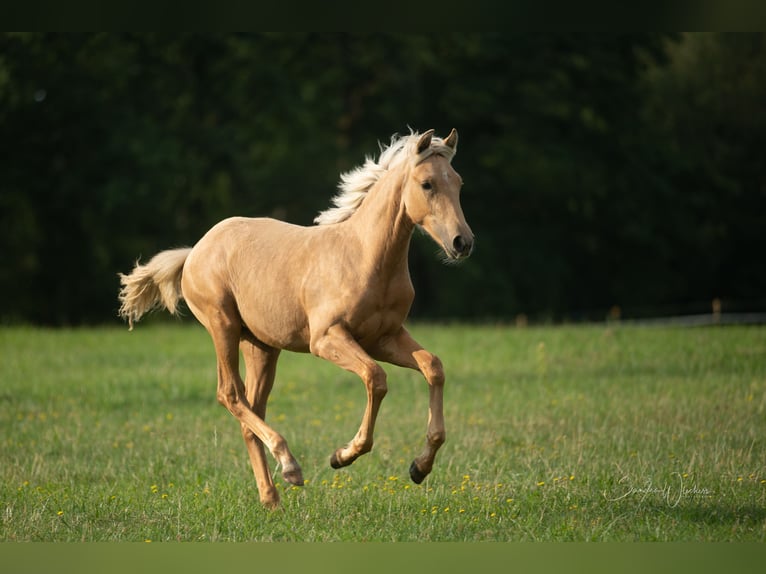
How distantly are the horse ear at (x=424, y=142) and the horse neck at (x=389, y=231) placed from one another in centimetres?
31

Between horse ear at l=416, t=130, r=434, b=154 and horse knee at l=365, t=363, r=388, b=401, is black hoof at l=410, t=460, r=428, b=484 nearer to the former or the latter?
horse knee at l=365, t=363, r=388, b=401

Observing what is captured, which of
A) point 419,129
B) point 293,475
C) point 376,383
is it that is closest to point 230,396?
point 293,475

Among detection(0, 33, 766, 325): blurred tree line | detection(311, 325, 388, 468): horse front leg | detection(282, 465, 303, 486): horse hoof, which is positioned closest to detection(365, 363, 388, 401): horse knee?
detection(311, 325, 388, 468): horse front leg

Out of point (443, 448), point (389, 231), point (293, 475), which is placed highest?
point (389, 231)

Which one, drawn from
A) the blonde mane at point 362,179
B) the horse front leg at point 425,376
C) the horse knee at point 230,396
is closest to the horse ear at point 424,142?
the blonde mane at point 362,179

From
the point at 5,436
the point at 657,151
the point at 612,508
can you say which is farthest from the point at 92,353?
the point at 657,151

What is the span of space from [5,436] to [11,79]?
21.4 metres

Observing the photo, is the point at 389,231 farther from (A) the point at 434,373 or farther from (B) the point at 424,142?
(A) the point at 434,373

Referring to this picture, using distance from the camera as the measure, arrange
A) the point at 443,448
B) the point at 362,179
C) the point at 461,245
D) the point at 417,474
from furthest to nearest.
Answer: the point at 443,448 < the point at 362,179 < the point at 417,474 < the point at 461,245

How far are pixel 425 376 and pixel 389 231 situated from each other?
1067mm

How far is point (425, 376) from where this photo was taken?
729 centimetres

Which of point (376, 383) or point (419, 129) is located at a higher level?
point (419, 129)

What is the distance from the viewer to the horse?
23.3ft

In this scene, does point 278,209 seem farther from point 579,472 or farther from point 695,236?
point 579,472
